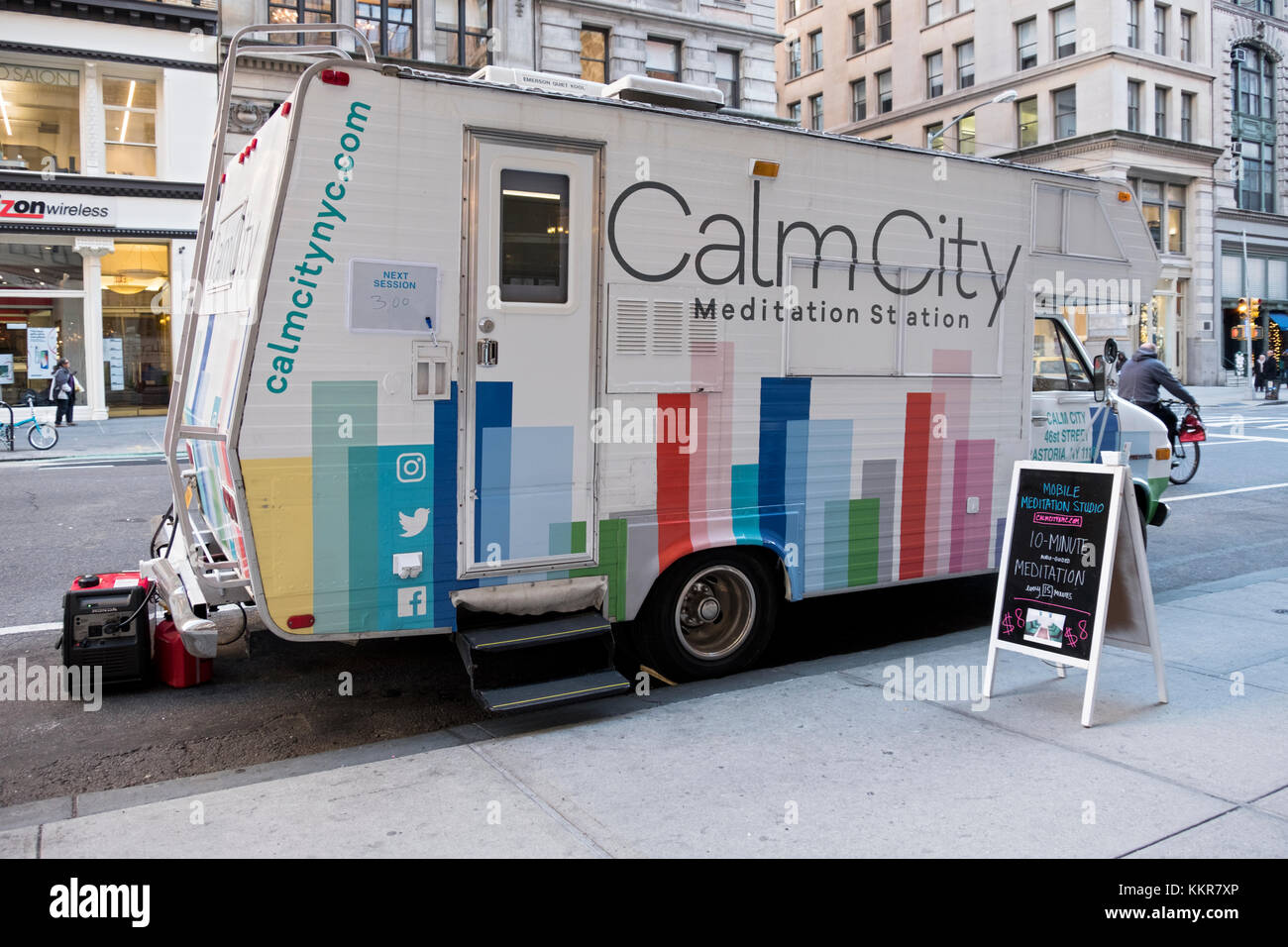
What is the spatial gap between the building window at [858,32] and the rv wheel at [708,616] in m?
51.5

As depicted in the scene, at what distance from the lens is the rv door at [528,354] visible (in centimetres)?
515

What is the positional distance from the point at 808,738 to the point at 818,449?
1906mm

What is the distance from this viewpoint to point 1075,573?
17.8ft

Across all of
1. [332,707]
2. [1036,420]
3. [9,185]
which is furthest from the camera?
[9,185]

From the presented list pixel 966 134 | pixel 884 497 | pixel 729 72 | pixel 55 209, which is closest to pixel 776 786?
pixel 884 497

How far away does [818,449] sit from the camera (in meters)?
6.29

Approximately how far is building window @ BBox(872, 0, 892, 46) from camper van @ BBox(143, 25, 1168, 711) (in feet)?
159

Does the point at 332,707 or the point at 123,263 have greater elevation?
the point at 123,263

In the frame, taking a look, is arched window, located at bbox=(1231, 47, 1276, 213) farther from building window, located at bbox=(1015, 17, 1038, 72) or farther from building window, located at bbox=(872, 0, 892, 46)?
building window, located at bbox=(872, 0, 892, 46)

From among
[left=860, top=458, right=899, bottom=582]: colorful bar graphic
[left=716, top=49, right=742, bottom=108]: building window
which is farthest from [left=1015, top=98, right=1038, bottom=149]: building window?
[left=860, top=458, right=899, bottom=582]: colorful bar graphic

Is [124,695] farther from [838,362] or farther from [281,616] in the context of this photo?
[838,362]

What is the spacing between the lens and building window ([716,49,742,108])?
31438 mm

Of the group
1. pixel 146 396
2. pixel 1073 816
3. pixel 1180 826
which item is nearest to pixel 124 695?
pixel 1073 816

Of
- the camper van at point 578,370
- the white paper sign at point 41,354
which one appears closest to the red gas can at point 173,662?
the camper van at point 578,370
